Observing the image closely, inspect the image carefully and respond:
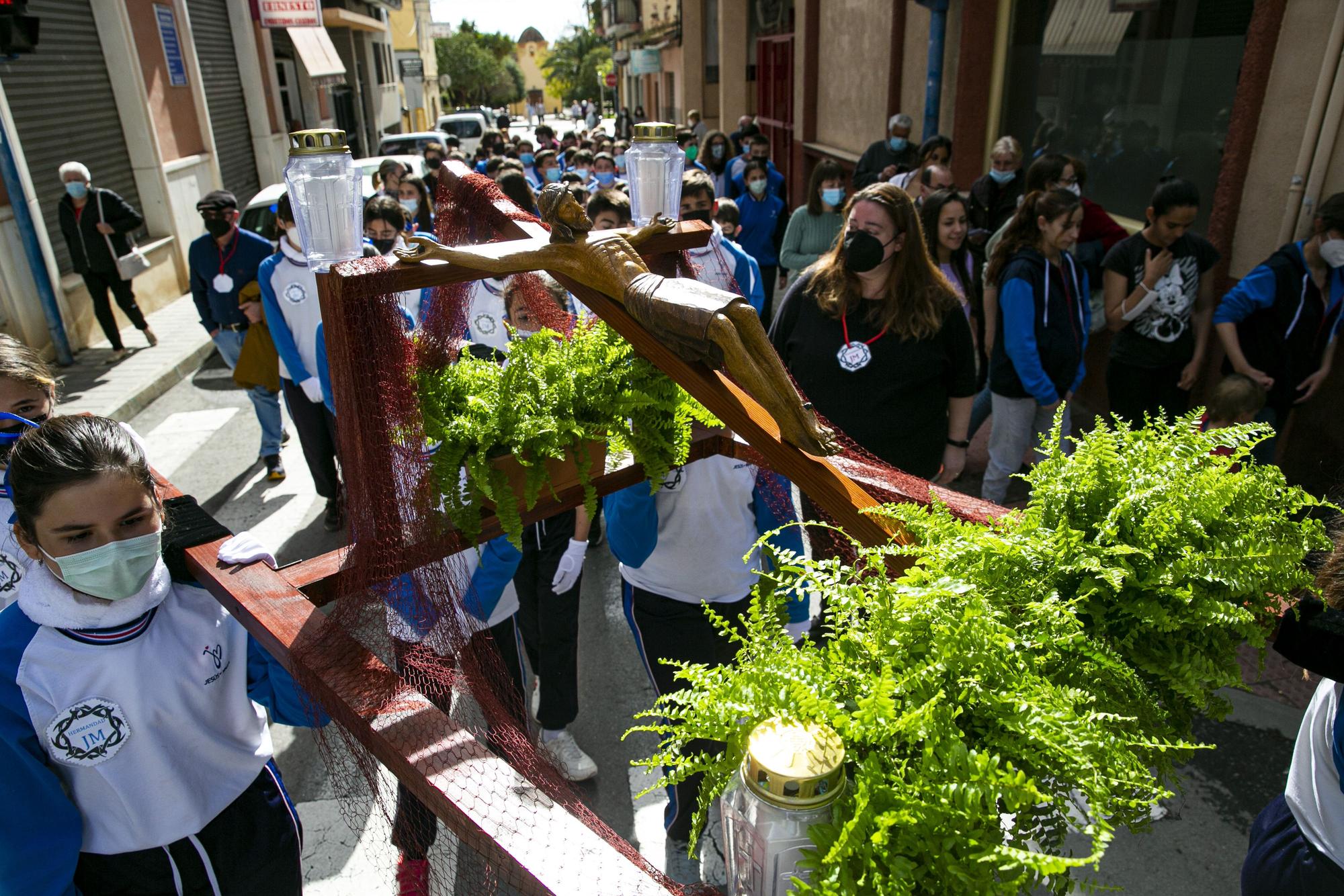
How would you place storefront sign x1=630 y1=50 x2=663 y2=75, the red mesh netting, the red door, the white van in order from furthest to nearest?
storefront sign x1=630 y1=50 x2=663 y2=75 → the white van → the red door → the red mesh netting

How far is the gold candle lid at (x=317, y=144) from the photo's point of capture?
1662mm

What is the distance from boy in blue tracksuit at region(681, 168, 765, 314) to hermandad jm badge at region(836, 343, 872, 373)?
49cm

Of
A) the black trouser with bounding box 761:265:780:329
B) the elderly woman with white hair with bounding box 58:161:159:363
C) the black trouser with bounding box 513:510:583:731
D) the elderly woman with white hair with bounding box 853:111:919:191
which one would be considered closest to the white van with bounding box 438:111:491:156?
the elderly woman with white hair with bounding box 58:161:159:363

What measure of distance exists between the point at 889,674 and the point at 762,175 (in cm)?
736

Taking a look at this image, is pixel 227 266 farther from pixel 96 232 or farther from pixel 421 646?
pixel 421 646

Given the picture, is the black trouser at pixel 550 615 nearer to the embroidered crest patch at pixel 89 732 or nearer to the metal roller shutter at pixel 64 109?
the embroidered crest patch at pixel 89 732

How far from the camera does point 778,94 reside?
1612cm

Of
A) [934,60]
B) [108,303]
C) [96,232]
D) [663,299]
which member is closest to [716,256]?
[663,299]

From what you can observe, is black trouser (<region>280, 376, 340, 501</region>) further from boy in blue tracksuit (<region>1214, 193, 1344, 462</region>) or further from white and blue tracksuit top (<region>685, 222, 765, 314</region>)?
boy in blue tracksuit (<region>1214, 193, 1344, 462</region>)

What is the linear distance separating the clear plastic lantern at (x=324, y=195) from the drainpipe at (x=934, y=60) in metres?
7.92

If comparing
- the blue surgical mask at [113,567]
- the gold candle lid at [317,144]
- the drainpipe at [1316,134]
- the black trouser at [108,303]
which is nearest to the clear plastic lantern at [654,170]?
the gold candle lid at [317,144]

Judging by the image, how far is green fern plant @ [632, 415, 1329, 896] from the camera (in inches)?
35.7

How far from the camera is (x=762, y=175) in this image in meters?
7.84

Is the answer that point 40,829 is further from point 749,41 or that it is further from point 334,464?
point 749,41
